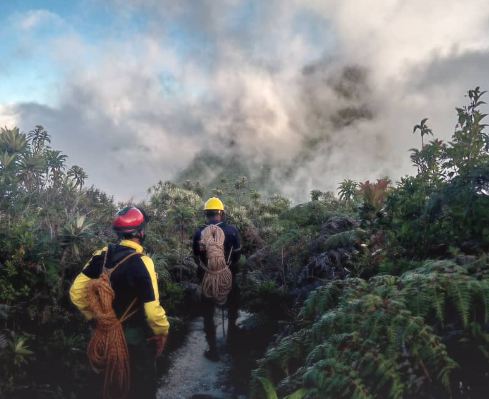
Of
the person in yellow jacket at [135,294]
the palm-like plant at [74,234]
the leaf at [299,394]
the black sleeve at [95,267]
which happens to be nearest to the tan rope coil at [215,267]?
the palm-like plant at [74,234]

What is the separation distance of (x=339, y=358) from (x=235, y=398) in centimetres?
244

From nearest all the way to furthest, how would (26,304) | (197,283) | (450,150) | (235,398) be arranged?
(235,398), (450,150), (26,304), (197,283)

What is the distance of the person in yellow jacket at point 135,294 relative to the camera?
3.61 meters

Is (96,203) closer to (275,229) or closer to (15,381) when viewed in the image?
(275,229)

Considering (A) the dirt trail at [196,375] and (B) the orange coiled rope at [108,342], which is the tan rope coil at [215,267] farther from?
(B) the orange coiled rope at [108,342]

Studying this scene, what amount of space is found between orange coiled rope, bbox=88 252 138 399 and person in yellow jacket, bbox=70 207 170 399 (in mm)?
74

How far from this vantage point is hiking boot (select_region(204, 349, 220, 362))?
5.41 meters

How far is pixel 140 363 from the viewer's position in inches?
152

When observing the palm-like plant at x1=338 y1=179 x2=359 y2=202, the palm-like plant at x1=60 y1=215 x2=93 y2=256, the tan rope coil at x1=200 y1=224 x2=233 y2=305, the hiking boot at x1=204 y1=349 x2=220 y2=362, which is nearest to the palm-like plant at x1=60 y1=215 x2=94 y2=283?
the palm-like plant at x1=60 y1=215 x2=93 y2=256

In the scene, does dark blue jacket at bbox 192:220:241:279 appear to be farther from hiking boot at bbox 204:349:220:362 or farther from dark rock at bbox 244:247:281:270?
dark rock at bbox 244:247:281:270

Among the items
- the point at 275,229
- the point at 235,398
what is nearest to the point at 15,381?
the point at 235,398

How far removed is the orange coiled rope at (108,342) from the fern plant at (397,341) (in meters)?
1.62

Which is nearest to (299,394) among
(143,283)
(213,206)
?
(143,283)

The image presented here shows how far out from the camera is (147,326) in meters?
3.83
